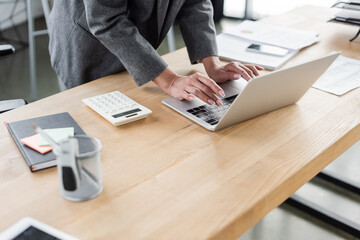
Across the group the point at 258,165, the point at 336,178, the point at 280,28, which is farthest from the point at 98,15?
the point at 336,178

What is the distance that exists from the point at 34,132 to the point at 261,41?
3.35 feet

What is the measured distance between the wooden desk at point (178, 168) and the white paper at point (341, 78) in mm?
43

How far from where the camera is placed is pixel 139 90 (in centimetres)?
135

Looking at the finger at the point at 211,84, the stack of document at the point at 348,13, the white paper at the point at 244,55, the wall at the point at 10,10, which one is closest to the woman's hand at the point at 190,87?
the finger at the point at 211,84

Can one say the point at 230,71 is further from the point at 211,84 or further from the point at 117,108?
the point at 117,108

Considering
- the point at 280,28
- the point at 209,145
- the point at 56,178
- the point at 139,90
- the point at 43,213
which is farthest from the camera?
the point at 280,28

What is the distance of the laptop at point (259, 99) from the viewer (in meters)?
1.04

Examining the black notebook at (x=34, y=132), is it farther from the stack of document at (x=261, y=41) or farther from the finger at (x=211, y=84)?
the stack of document at (x=261, y=41)

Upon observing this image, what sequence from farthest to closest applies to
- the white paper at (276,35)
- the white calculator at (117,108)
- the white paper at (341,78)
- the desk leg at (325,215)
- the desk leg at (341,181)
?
the desk leg at (341,181), the desk leg at (325,215), the white paper at (276,35), the white paper at (341,78), the white calculator at (117,108)

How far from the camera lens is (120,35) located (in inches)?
49.4

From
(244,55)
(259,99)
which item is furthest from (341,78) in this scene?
(259,99)

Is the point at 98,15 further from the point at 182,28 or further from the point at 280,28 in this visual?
the point at 280,28

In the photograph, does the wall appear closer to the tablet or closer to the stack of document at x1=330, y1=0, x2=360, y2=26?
the stack of document at x1=330, y1=0, x2=360, y2=26

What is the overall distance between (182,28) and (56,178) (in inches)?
31.9
